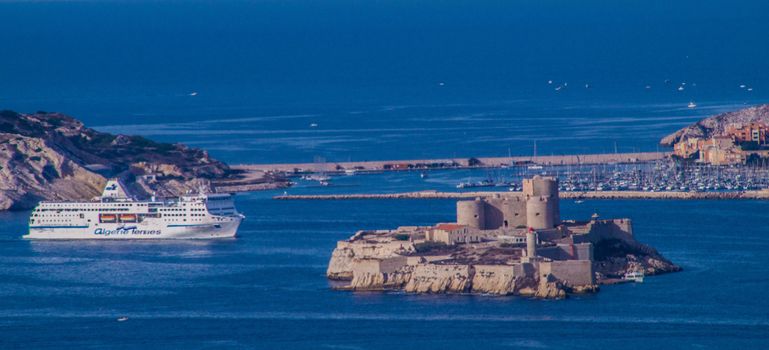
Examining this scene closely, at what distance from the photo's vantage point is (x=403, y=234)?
63.1m

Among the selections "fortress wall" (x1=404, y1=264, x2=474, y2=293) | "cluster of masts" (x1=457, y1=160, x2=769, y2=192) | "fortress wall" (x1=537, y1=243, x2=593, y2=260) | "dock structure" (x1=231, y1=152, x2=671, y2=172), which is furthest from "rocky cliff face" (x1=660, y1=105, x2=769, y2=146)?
"fortress wall" (x1=404, y1=264, x2=474, y2=293)

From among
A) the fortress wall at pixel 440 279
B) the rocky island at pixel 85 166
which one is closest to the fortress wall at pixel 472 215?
the fortress wall at pixel 440 279

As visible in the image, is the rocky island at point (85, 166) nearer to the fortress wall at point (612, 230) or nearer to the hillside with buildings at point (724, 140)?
the hillside with buildings at point (724, 140)

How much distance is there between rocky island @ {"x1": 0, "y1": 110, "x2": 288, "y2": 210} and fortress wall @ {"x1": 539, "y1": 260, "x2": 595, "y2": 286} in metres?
36.5

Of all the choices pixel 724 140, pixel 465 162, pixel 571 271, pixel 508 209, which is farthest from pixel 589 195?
pixel 571 271

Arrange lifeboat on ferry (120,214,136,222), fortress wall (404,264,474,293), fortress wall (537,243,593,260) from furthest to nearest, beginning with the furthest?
lifeboat on ferry (120,214,136,222)
fortress wall (537,243,593,260)
fortress wall (404,264,474,293)

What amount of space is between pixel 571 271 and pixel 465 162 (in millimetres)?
50180

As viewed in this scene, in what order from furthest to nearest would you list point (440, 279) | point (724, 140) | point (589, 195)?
1. point (724, 140)
2. point (589, 195)
3. point (440, 279)

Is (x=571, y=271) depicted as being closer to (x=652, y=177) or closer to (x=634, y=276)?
(x=634, y=276)

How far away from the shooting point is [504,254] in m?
59.8

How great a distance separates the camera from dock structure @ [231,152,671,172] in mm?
105688

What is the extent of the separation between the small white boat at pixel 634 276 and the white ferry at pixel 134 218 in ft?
68.7

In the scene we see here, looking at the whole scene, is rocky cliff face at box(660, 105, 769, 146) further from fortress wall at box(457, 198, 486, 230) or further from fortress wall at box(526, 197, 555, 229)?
fortress wall at box(526, 197, 555, 229)

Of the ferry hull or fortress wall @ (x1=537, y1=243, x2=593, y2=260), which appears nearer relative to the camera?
fortress wall @ (x1=537, y1=243, x2=593, y2=260)
